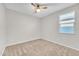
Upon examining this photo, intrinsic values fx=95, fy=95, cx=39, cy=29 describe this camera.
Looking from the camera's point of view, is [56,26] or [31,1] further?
[56,26]

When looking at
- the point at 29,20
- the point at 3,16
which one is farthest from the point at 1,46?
the point at 29,20

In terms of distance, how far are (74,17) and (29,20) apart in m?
0.83

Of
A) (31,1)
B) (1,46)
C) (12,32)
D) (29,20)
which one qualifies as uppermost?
(31,1)

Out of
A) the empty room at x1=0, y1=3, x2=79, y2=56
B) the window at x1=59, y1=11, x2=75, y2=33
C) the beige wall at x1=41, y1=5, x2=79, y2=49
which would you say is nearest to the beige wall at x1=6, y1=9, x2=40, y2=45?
the empty room at x1=0, y1=3, x2=79, y2=56

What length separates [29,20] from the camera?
169cm

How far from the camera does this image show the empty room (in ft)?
5.10

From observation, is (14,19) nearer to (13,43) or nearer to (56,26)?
(13,43)

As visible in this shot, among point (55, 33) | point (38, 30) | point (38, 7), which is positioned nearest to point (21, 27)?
point (38, 30)

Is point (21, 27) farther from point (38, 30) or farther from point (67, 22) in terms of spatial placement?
point (67, 22)

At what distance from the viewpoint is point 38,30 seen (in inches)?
65.8

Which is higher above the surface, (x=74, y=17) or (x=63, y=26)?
(x=74, y=17)

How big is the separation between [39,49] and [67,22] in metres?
0.70

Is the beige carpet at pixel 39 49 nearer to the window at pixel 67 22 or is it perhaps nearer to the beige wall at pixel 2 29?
the beige wall at pixel 2 29

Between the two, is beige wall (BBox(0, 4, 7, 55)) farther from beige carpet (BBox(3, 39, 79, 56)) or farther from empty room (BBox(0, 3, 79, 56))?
beige carpet (BBox(3, 39, 79, 56))
